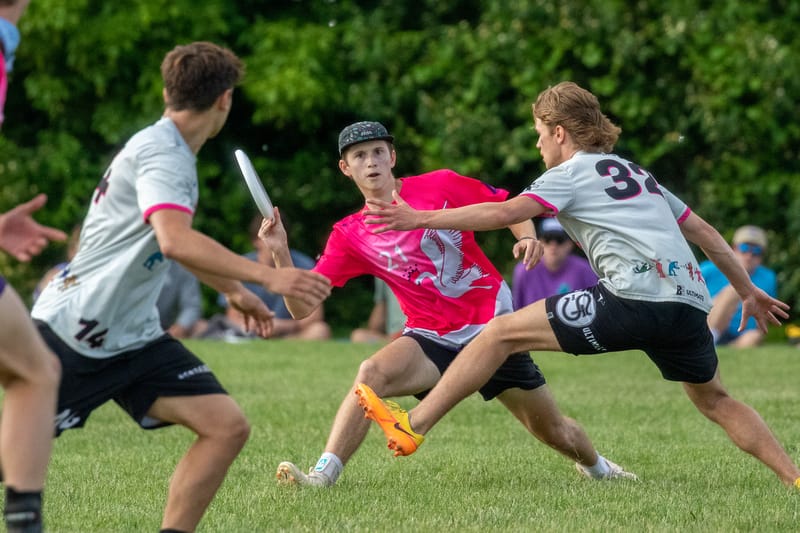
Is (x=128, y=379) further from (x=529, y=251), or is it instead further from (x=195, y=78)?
(x=529, y=251)

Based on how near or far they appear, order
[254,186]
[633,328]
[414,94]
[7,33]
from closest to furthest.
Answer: [7,33] < [254,186] < [633,328] < [414,94]

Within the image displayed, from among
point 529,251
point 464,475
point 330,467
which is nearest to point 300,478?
point 330,467

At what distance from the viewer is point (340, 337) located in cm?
2022

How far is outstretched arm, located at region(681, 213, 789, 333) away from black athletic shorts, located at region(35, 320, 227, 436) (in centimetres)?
255

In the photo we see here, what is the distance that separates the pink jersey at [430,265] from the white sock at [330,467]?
83cm

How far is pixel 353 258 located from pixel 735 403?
2.06 m

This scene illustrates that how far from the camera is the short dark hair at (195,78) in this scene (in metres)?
4.71

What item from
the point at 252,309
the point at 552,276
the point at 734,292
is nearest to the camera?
the point at 252,309

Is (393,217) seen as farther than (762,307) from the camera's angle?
No

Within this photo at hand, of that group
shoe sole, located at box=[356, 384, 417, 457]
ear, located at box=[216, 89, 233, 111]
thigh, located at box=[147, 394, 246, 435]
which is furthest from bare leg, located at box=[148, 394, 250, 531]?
shoe sole, located at box=[356, 384, 417, 457]

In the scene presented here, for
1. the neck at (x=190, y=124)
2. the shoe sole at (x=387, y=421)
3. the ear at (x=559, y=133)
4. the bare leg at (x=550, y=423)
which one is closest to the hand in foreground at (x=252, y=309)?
the neck at (x=190, y=124)

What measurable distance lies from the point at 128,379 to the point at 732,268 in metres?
3.02

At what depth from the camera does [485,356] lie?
6066 mm

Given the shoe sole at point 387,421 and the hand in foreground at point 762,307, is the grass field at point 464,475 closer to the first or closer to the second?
the shoe sole at point 387,421
